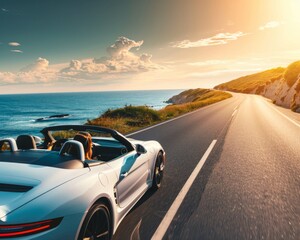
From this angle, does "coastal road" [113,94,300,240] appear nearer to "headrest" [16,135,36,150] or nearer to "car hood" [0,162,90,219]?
"car hood" [0,162,90,219]

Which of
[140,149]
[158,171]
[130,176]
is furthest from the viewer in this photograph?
[158,171]

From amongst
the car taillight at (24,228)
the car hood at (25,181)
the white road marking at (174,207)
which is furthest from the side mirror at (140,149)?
the car taillight at (24,228)

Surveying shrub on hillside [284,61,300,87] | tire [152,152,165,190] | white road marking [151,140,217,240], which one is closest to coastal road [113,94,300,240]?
white road marking [151,140,217,240]

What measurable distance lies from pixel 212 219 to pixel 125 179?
1.45 metres

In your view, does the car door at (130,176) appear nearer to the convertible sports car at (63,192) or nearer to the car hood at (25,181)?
the convertible sports car at (63,192)

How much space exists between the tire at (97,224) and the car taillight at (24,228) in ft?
1.31

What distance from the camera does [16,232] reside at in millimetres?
2410

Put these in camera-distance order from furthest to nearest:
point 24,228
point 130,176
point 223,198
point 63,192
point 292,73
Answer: point 292,73 → point 223,198 → point 130,176 → point 63,192 → point 24,228

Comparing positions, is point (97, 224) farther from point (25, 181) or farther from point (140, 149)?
point (140, 149)

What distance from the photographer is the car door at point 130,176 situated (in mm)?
3982

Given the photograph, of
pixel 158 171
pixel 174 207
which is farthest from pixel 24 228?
pixel 158 171

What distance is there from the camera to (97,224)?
3.20m

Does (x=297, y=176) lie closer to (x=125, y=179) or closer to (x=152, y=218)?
(x=152, y=218)

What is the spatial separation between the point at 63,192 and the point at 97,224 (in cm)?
61
